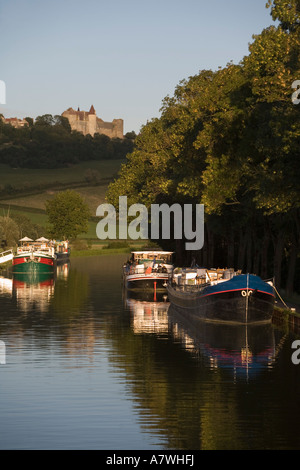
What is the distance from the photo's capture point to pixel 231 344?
118 feet

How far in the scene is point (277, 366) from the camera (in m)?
30.0

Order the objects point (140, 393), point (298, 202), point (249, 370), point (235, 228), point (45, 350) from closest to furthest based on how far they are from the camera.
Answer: point (140, 393) → point (249, 370) → point (45, 350) → point (298, 202) → point (235, 228)

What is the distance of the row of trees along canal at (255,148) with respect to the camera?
39781mm

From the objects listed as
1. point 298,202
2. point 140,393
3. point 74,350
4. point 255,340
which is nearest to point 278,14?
point 298,202

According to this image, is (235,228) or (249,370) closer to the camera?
(249,370)

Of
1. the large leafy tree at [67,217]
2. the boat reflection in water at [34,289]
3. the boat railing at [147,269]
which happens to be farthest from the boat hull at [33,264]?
the large leafy tree at [67,217]

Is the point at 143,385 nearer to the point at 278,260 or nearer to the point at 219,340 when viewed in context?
the point at 219,340

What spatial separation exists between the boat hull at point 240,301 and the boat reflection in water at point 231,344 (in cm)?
44

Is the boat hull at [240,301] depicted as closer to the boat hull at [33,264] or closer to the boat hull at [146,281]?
the boat hull at [146,281]

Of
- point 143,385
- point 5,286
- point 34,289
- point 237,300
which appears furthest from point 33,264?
point 143,385

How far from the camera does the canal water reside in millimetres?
19359

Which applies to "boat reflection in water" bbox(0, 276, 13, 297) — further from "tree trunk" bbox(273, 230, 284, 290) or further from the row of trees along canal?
"tree trunk" bbox(273, 230, 284, 290)
